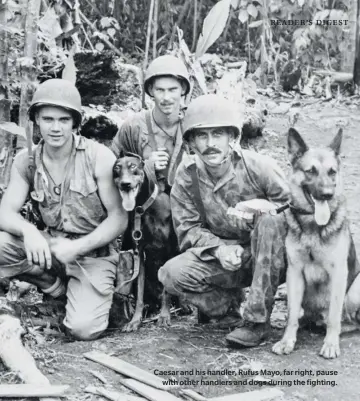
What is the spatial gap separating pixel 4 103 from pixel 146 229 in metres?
1.90

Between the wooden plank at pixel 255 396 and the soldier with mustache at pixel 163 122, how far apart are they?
73.5 inches

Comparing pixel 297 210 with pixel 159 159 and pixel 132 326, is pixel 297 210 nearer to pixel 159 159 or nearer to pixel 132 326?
pixel 159 159

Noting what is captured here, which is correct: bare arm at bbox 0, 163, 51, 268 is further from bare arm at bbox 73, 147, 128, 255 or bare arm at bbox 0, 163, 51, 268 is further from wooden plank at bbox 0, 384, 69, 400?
wooden plank at bbox 0, 384, 69, 400

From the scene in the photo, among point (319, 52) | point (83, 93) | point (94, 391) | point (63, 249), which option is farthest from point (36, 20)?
point (319, 52)

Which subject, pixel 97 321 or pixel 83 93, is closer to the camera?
pixel 97 321

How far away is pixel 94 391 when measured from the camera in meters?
3.60

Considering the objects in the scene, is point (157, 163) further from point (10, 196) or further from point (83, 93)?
point (83, 93)

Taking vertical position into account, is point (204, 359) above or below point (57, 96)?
below

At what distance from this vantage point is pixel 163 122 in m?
5.21

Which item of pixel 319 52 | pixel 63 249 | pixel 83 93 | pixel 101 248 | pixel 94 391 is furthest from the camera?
pixel 319 52

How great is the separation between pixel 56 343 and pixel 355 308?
2035 mm

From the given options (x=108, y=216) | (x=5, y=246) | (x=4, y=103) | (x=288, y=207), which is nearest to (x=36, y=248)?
(x=5, y=246)

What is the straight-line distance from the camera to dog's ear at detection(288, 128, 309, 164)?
3.96 m

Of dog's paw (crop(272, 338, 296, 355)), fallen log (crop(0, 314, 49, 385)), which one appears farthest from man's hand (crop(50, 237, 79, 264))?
dog's paw (crop(272, 338, 296, 355))
